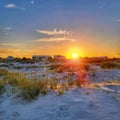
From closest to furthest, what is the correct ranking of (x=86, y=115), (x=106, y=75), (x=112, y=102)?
1. (x=86, y=115)
2. (x=112, y=102)
3. (x=106, y=75)

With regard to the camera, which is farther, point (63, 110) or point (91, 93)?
point (91, 93)

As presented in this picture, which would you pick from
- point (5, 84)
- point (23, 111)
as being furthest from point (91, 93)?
point (5, 84)

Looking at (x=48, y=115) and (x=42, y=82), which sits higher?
(x=42, y=82)

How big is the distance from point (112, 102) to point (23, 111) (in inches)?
117

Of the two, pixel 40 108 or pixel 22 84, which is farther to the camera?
pixel 22 84

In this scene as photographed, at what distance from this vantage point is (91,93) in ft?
36.2

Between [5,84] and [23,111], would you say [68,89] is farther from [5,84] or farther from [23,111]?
[5,84]

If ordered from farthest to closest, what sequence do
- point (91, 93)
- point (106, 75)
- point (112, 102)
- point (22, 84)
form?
point (106, 75)
point (22, 84)
point (91, 93)
point (112, 102)

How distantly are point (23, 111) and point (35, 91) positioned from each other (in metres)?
1.38

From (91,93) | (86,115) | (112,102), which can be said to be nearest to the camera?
(86,115)

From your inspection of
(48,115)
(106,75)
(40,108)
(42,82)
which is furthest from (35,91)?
(106,75)

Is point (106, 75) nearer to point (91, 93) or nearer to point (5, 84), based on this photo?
point (5, 84)

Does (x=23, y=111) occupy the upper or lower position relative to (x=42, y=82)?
lower

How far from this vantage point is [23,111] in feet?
34.3
